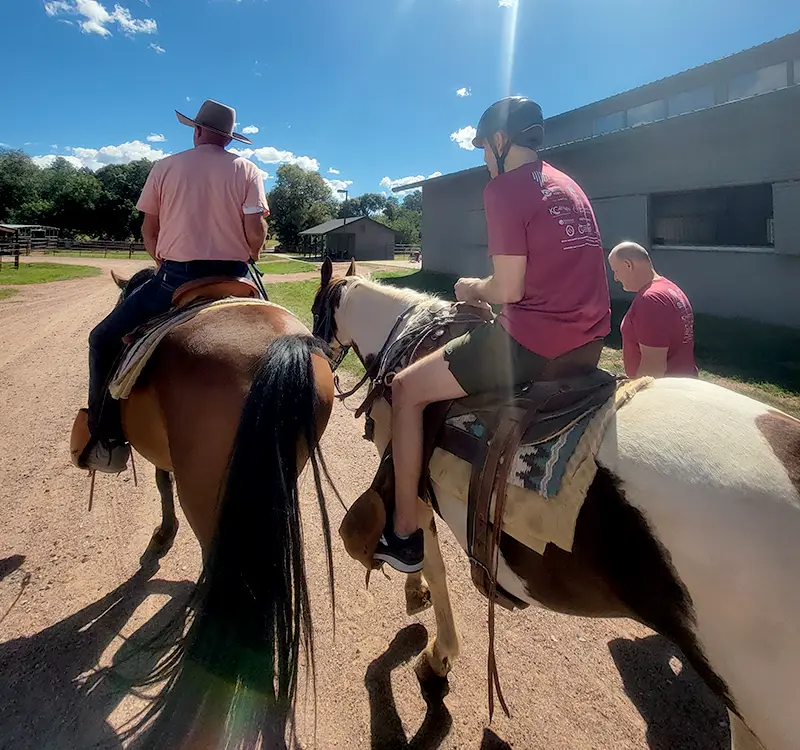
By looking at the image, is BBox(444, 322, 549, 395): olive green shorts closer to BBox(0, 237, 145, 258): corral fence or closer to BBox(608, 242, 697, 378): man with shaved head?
BBox(608, 242, 697, 378): man with shaved head

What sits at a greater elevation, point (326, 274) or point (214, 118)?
point (214, 118)

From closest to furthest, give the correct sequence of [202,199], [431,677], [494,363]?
[494,363], [431,677], [202,199]

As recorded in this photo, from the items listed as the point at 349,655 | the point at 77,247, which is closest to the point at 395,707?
the point at 349,655

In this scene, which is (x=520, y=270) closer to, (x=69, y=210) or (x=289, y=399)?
(x=289, y=399)

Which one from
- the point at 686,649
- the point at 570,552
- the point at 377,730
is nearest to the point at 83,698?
the point at 377,730

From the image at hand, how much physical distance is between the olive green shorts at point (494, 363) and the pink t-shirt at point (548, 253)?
4 cm

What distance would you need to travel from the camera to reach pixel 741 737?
180cm

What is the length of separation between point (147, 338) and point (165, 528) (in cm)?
185

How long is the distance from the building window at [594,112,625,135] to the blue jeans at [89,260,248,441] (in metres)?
21.4

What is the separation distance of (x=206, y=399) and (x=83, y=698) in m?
1.71

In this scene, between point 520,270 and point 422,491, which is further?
point 422,491

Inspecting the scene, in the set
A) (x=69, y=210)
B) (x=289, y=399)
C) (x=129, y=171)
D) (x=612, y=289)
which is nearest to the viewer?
(x=289, y=399)

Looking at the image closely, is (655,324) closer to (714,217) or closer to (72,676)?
(72,676)

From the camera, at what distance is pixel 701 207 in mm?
12055
